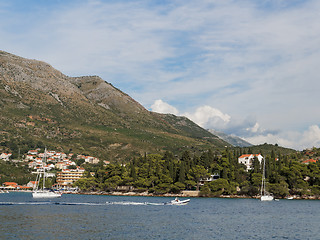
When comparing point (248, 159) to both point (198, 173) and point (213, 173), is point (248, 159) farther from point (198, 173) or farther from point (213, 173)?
point (198, 173)

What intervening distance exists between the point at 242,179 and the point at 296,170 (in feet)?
69.7

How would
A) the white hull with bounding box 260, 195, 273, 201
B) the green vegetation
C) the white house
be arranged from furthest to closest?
the white house, the green vegetation, the white hull with bounding box 260, 195, 273, 201

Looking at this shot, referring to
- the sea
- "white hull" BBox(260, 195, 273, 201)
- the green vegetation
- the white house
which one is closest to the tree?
the green vegetation

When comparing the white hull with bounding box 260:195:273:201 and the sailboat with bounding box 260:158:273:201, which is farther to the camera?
the sailboat with bounding box 260:158:273:201

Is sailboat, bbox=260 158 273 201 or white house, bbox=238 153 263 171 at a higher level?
white house, bbox=238 153 263 171

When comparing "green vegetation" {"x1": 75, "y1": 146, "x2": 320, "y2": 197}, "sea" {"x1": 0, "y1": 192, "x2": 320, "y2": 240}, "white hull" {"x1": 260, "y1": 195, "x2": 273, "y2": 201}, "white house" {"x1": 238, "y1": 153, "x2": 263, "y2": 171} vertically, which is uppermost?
"white house" {"x1": 238, "y1": 153, "x2": 263, "y2": 171}

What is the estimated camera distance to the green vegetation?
150 metres

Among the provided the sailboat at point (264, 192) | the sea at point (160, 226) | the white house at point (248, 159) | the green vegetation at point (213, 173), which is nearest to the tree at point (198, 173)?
the green vegetation at point (213, 173)

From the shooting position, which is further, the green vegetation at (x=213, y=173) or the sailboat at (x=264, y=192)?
the green vegetation at (x=213, y=173)

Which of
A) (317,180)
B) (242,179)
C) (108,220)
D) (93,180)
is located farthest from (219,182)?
(108,220)

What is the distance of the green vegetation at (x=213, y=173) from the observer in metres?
150

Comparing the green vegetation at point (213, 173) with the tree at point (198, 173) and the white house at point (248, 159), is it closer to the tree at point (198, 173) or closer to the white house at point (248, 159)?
the tree at point (198, 173)

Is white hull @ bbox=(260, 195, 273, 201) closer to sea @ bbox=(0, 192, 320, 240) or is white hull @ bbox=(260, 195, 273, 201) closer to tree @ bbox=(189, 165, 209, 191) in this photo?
tree @ bbox=(189, 165, 209, 191)

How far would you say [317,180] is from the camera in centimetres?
14962
